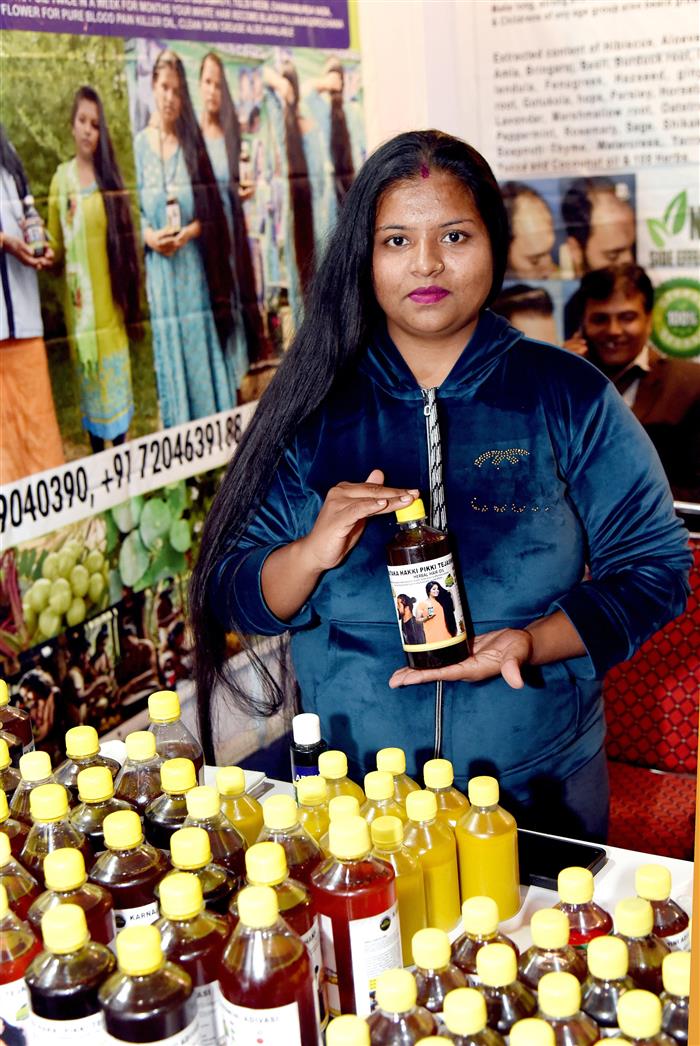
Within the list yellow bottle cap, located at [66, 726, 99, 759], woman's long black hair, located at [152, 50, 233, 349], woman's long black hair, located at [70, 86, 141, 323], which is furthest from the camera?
woman's long black hair, located at [152, 50, 233, 349]

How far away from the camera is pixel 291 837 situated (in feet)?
3.92

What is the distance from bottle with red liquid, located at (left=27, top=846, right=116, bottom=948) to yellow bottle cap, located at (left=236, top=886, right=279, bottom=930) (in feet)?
0.60

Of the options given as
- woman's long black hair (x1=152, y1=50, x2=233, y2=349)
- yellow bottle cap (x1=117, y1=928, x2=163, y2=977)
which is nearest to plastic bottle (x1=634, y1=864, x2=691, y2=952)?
yellow bottle cap (x1=117, y1=928, x2=163, y2=977)

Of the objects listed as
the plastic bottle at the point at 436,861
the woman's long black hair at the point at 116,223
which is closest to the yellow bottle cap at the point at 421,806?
the plastic bottle at the point at 436,861

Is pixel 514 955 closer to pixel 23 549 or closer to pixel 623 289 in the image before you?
pixel 23 549

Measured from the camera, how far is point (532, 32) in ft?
9.94

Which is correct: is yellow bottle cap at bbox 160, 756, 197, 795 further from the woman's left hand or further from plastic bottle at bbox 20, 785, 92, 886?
the woman's left hand

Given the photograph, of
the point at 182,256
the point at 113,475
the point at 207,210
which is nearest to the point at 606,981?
the point at 113,475

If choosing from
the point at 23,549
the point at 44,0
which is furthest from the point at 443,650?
the point at 44,0

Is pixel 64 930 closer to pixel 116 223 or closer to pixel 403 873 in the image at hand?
pixel 403 873

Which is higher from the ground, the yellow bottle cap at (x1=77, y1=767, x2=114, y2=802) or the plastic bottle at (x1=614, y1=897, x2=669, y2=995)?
the yellow bottle cap at (x1=77, y1=767, x2=114, y2=802)

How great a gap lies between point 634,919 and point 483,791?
0.27 meters

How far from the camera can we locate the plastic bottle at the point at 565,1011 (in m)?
Result: 0.90

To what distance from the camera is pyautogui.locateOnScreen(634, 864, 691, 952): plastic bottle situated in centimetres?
107
